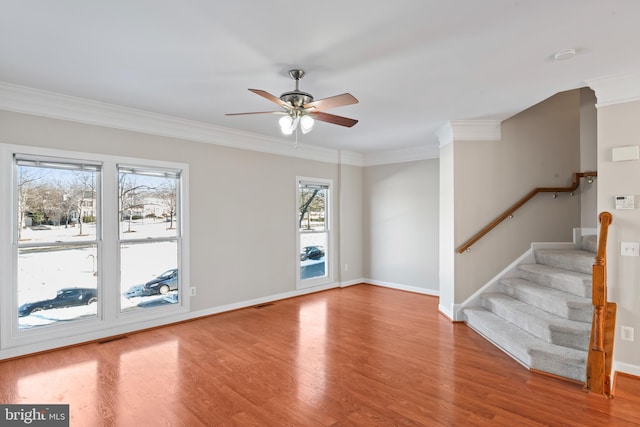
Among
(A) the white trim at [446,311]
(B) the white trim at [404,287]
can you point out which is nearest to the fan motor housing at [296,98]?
(A) the white trim at [446,311]

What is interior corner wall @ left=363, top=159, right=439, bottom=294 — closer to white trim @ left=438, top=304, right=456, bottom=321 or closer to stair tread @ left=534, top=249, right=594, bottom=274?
white trim @ left=438, top=304, right=456, bottom=321

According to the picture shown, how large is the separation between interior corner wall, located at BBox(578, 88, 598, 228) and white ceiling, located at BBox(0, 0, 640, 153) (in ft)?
4.38

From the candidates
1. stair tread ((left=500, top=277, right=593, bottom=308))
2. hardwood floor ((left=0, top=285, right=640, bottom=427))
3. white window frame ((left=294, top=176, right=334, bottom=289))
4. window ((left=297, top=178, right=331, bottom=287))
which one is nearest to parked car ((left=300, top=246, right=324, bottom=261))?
window ((left=297, top=178, right=331, bottom=287))

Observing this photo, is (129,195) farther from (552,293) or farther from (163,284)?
(552,293)

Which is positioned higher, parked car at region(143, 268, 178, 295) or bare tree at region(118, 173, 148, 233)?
bare tree at region(118, 173, 148, 233)

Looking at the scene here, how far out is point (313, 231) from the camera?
6301 millimetres

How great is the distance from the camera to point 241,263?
512 cm

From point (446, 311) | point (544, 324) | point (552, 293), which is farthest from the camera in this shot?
point (446, 311)

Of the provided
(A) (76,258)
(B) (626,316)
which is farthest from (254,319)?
(B) (626,316)

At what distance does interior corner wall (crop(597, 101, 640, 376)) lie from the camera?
114 inches

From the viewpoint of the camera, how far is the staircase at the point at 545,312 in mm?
2969

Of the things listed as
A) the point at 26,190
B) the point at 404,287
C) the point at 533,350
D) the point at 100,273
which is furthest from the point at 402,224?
the point at 26,190

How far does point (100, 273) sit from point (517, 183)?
5.38 metres

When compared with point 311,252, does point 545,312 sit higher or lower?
lower
